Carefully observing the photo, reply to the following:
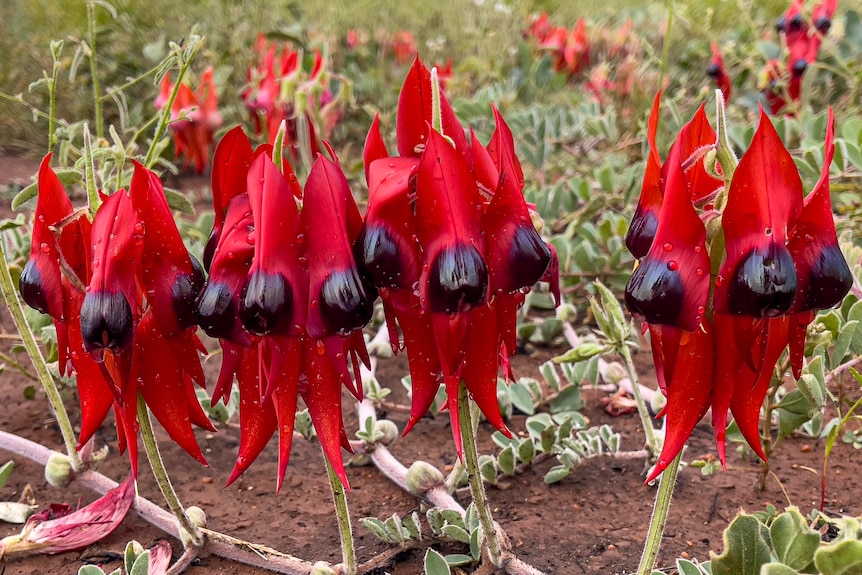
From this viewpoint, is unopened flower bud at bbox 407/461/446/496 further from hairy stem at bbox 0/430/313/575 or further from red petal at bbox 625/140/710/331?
red petal at bbox 625/140/710/331

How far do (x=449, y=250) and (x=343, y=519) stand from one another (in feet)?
1.55

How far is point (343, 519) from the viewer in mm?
1140

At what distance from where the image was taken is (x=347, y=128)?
15.4ft

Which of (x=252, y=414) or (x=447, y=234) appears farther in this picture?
(x=252, y=414)

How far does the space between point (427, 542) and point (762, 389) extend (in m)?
0.64

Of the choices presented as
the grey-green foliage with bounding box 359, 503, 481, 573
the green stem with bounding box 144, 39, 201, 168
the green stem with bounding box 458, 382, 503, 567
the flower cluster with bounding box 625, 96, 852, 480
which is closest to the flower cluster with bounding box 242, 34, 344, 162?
the green stem with bounding box 144, 39, 201, 168

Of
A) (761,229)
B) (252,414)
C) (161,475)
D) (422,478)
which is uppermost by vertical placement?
(761,229)

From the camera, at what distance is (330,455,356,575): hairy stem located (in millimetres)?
1098

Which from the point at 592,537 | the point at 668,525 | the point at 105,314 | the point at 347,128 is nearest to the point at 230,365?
the point at 105,314

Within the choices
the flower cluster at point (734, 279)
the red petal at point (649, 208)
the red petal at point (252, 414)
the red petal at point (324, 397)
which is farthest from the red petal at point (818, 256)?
the red petal at point (252, 414)

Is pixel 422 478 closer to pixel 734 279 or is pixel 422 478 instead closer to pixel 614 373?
pixel 614 373

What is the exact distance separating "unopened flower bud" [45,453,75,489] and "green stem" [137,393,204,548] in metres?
0.32

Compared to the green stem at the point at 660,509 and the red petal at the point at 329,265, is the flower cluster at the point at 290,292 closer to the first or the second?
the red petal at the point at 329,265

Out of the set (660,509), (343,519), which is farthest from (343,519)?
(660,509)
